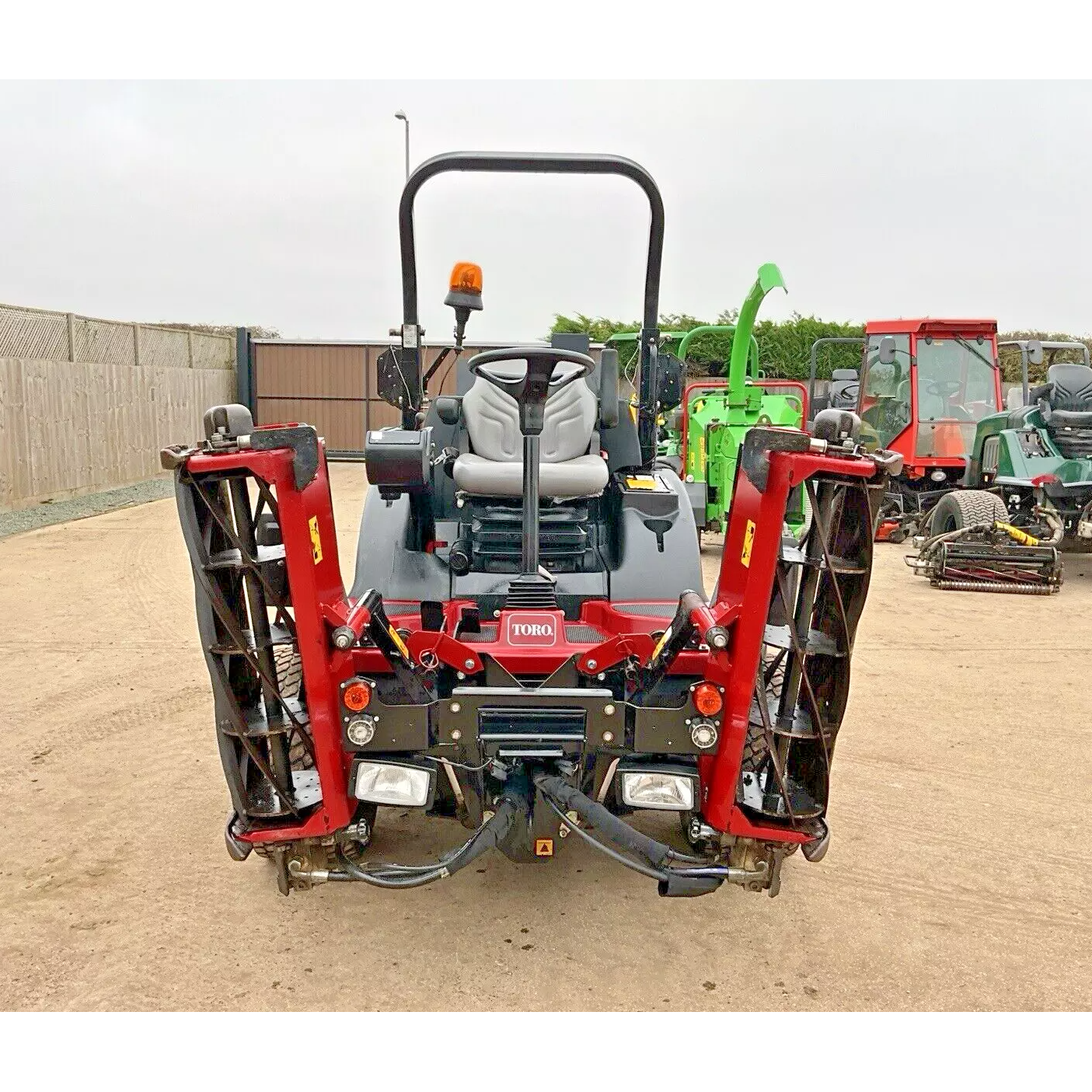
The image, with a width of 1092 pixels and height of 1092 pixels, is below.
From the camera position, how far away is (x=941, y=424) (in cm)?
1137

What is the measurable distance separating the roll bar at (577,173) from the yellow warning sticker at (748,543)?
1581mm

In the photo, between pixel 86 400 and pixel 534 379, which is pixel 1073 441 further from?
pixel 86 400

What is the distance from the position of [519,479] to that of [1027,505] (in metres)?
6.94

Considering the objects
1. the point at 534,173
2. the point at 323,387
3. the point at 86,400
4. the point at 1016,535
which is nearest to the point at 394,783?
the point at 534,173

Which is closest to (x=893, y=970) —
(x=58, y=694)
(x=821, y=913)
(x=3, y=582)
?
(x=821, y=913)

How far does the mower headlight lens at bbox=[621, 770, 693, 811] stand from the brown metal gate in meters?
18.5

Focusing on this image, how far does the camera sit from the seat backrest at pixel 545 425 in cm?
436

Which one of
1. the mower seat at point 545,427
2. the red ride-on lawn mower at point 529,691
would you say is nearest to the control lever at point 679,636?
the red ride-on lawn mower at point 529,691

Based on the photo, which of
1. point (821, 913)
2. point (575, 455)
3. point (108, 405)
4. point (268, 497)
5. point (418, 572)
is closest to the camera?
point (268, 497)

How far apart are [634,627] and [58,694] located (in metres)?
3.26

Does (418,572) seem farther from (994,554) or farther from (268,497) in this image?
(994,554)

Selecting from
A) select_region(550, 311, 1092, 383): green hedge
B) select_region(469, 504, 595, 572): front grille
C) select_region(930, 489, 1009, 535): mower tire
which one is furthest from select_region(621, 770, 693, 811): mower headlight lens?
select_region(550, 311, 1092, 383): green hedge

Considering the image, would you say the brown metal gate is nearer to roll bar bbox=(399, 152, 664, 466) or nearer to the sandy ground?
the sandy ground

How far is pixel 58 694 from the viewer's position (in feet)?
17.8
